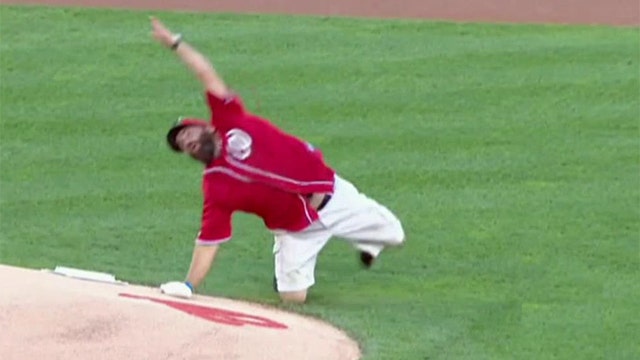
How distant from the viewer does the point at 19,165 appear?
34.1 feet

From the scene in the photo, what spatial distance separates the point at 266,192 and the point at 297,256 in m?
0.39

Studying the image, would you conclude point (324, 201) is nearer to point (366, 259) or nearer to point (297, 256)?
point (297, 256)

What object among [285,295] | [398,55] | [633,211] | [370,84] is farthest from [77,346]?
[398,55]

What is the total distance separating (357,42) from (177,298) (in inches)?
271

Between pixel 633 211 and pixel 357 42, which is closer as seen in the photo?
pixel 633 211

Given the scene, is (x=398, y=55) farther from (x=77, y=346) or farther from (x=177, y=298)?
(x=77, y=346)

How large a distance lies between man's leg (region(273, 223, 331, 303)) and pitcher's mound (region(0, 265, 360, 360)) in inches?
32.1

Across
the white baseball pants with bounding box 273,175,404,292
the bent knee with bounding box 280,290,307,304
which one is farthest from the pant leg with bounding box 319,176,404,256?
the bent knee with bounding box 280,290,307,304

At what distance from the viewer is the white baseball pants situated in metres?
7.61

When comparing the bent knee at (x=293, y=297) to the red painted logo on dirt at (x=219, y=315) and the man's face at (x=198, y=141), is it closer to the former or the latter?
the red painted logo on dirt at (x=219, y=315)

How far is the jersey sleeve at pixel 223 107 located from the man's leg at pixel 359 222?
2.50ft

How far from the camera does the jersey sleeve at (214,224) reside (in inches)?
290

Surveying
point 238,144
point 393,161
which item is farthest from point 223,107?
point 393,161

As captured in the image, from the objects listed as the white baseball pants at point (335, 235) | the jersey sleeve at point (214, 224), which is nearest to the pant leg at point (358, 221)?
the white baseball pants at point (335, 235)
